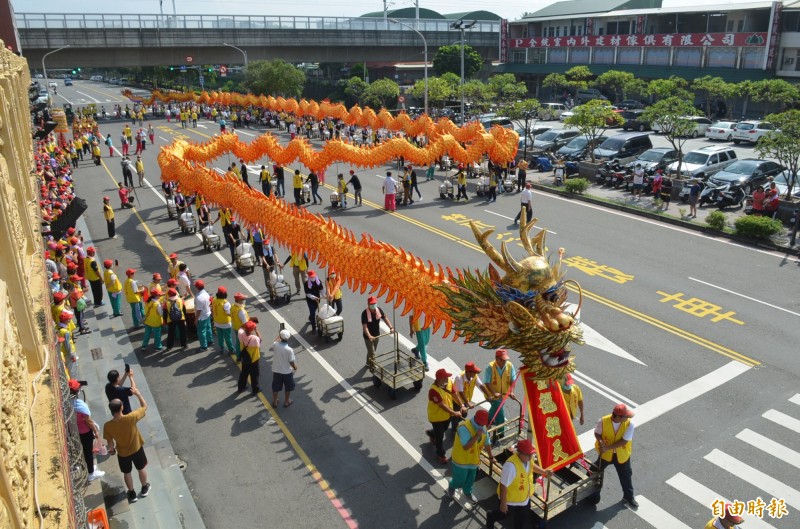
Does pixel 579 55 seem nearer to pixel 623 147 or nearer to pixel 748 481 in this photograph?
pixel 623 147

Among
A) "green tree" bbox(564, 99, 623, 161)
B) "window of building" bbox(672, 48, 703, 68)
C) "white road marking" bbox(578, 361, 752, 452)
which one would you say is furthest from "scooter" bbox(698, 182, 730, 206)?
"window of building" bbox(672, 48, 703, 68)

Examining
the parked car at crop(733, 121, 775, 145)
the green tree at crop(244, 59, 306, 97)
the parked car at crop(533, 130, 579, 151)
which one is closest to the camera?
the parked car at crop(533, 130, 579, 151)

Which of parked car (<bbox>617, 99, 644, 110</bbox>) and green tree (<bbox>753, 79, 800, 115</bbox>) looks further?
parked car (<bbox>617, 99, 644, 110</bbox>)

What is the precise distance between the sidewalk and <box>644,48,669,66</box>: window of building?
181 ft

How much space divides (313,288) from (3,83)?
698 centimetres

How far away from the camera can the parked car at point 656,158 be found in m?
28.2

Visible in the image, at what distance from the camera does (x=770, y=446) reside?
9828 mm

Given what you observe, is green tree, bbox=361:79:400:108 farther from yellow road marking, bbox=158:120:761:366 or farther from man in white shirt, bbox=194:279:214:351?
man in white shirt, bbox=194:279:214:351

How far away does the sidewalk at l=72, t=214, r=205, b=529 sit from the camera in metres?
8.61

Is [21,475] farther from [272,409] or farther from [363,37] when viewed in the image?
[363,37]

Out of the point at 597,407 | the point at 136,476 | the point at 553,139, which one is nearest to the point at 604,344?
the point at 597,407

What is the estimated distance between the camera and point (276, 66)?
58250 millimetres

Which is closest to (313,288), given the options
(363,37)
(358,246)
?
(358,246)

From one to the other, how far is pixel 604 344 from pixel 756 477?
14.6 ft
